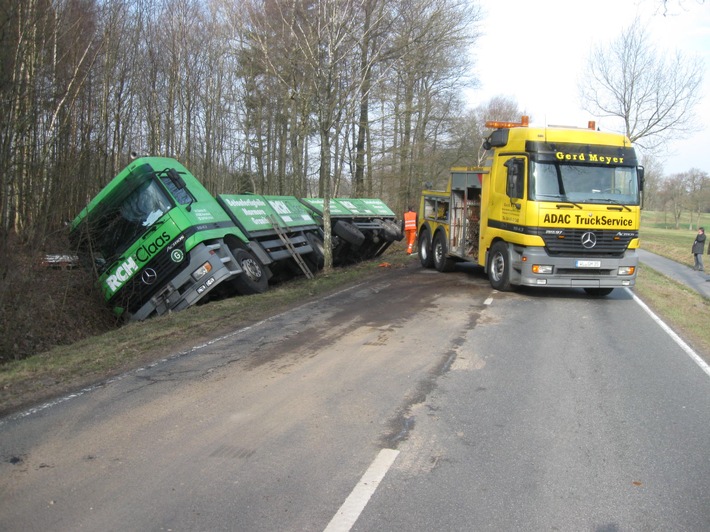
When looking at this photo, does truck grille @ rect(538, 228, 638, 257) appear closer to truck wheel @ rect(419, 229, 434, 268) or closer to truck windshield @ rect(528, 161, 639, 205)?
truck windshield @ rect(528, 161, 639, 205)

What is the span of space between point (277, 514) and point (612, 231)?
1015 cm

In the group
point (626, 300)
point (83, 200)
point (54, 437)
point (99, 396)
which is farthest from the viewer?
→ point (83, 200)

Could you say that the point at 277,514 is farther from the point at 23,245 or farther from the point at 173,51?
the point at 173,51

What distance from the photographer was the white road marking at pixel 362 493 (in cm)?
351

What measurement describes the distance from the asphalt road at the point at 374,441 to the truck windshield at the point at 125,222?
4713mm

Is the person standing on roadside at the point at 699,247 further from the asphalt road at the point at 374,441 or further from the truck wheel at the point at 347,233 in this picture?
the asphalt road at the point at 374,441

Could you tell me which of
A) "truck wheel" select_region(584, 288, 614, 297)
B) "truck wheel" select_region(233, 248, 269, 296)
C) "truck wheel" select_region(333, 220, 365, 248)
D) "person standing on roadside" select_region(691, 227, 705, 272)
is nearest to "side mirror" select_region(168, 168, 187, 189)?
"truck wheel" select_region(233, 248, 269, 296)

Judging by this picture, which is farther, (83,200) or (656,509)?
(83,200)

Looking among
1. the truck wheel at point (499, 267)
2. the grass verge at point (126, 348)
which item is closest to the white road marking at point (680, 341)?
the truck wheel at point (499, 267)

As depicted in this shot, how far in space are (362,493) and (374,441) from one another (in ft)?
2.90

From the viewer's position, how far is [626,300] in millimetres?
13008

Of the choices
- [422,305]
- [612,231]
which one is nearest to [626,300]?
[612,231]

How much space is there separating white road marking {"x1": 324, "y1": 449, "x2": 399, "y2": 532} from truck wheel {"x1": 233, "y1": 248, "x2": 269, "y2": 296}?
846cm

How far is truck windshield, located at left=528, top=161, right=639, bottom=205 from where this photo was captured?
11.7 m
